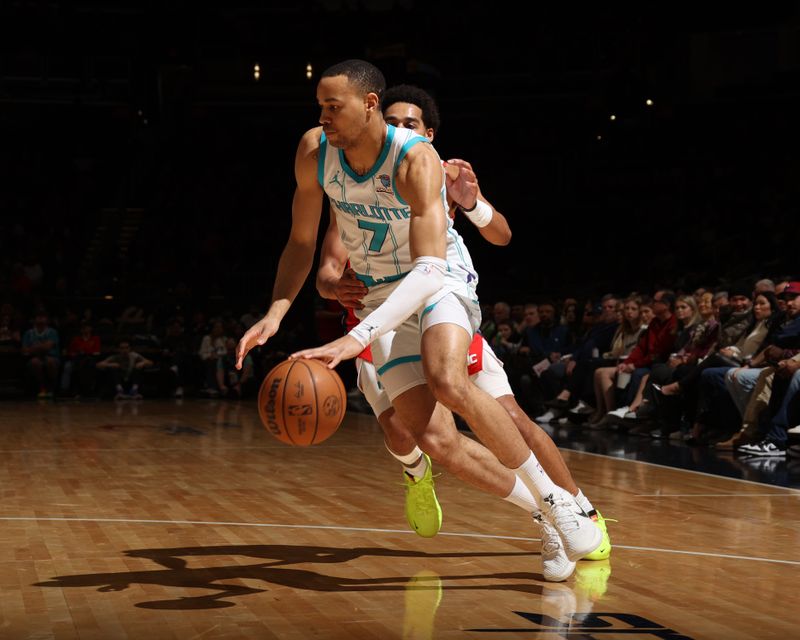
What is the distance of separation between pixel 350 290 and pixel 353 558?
1.09 meters

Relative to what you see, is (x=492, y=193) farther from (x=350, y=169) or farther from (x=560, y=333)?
(x=350, y=169)

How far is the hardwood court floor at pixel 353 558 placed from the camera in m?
3.38

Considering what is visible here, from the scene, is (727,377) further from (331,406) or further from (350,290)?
(331,406)

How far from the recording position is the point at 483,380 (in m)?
4.38

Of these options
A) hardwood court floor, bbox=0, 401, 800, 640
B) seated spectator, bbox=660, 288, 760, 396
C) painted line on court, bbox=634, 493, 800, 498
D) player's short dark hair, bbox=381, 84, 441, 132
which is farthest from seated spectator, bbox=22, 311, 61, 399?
player's short dark hair, bbox=381, 84, 441, 132

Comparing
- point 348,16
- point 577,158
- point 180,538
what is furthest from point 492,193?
point 180,538

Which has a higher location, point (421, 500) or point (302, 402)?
point (302, 402)

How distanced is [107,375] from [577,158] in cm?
943

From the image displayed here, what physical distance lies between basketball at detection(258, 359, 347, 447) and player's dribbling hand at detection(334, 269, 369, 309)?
66cm

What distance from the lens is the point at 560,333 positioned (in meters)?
11.7

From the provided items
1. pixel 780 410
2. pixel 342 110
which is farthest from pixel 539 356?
pixel 342 110

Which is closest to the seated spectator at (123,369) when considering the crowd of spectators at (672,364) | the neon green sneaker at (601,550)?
the crowd of spectators at (672,364)

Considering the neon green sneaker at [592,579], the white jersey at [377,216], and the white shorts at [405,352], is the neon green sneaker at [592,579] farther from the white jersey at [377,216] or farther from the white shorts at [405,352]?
the white jersey at [377,216]

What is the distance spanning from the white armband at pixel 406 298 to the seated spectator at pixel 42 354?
12.2 m
